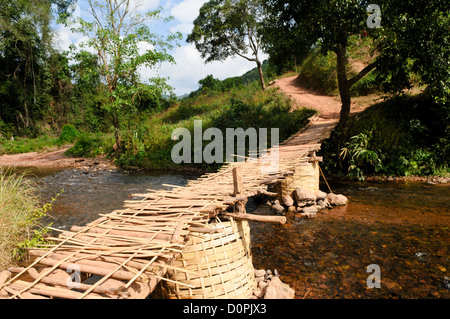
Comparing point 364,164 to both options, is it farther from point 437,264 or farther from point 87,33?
point 87,33

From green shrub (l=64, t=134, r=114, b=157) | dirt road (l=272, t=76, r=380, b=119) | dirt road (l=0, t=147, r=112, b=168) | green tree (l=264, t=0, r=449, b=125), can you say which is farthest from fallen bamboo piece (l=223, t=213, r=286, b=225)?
green shrub (l=64, t=134, r=114, b=157)

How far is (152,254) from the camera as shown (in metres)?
2.38

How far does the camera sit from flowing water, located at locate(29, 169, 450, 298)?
375 centimetres

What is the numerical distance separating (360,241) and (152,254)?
402 centimetres

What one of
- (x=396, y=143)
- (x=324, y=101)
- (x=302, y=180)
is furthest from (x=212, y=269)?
(x=324, y=101)

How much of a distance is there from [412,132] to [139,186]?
9.47 m

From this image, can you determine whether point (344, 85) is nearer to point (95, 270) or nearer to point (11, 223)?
point (95, 270)

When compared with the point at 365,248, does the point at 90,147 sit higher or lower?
higher

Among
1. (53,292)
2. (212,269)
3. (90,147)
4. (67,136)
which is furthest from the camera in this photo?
(67,136)

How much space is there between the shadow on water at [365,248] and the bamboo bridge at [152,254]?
131 cm

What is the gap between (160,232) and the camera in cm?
283

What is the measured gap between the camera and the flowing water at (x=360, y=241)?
3.75 metres

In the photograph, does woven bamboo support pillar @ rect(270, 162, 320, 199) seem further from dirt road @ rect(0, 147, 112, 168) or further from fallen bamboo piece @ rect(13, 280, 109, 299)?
dirt road @ rect(0, 147, 112, 168)

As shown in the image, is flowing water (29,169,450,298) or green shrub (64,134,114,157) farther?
green shrub (64,134,114,157)
